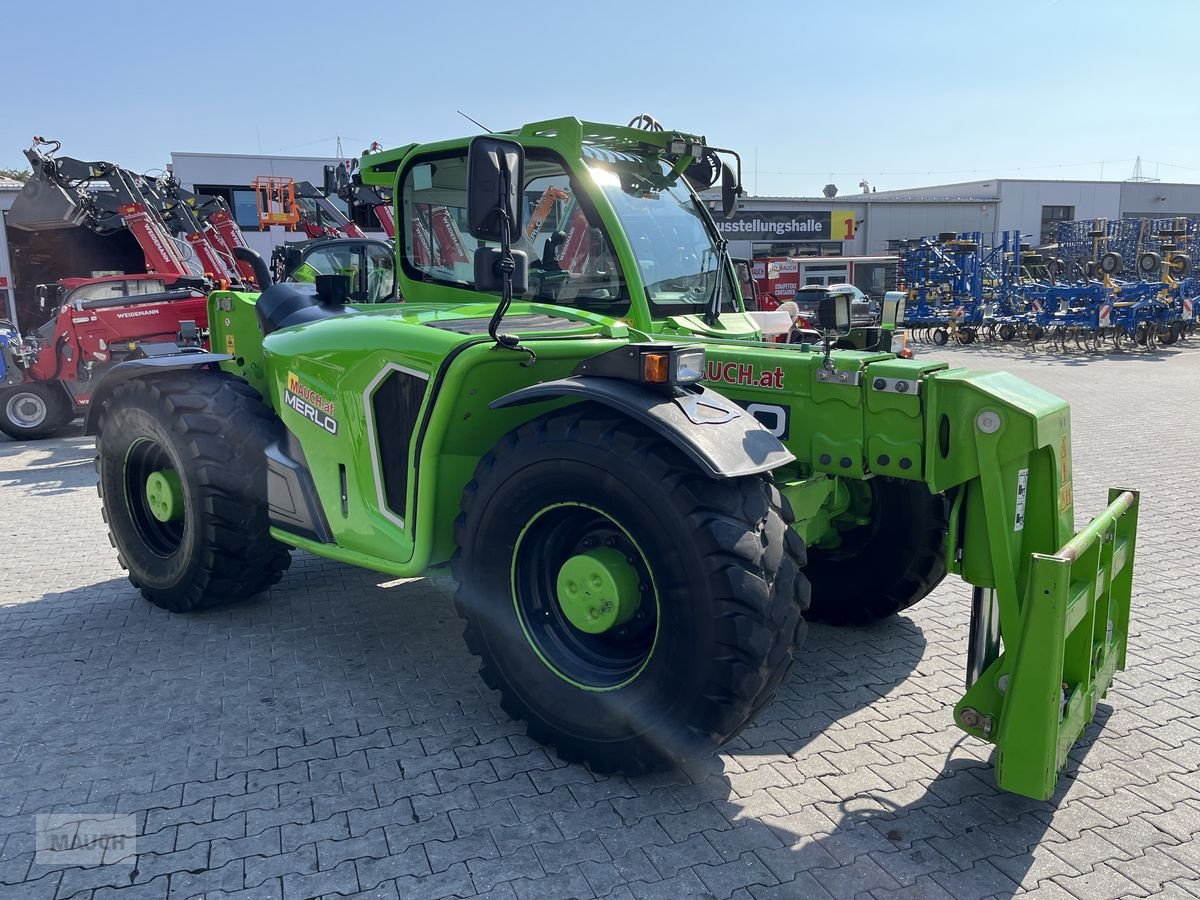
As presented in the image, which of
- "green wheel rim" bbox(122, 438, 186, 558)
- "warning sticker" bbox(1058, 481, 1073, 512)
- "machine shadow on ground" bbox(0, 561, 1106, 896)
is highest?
"warning sticker" bbox(1058, 481, 1073, 512)

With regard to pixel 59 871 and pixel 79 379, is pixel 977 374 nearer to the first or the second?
pixel 59 871

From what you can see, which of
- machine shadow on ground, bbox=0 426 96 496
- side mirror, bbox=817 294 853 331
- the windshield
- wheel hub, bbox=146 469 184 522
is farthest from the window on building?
wheel hub, bbox=146 469 184 522

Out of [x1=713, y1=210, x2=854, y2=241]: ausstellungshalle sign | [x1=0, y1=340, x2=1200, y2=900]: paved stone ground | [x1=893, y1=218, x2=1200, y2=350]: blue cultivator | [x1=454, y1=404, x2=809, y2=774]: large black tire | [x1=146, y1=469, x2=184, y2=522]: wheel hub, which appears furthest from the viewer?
[x1=713, y1=210, x2=854, y2=241]: ausstellungshalle sign

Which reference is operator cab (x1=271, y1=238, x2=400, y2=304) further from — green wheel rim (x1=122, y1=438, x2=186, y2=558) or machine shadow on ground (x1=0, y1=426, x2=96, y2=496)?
machine shadow on ground (x1=0, y1=426, x2=96, y2=496)

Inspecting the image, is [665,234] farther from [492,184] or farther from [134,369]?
[134,369]

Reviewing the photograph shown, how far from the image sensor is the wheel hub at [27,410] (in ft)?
37.2

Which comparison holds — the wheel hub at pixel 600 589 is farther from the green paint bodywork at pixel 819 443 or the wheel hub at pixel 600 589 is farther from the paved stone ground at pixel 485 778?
the green paint bodywork at pixel 819 443

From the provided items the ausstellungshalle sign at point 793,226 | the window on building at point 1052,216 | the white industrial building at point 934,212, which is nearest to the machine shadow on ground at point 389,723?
the white industrial building at point 934,212

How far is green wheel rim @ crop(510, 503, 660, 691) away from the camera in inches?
129

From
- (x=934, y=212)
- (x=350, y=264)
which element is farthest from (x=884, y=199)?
(x=350, y=264)

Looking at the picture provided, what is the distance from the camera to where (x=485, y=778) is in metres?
3.31

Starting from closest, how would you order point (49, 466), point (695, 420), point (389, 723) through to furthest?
1. point (695, 420)
2. point (389, 723)
3. point (49, 466)

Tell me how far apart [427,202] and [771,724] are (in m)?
2.97

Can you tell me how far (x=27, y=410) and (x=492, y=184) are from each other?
10.7 m
